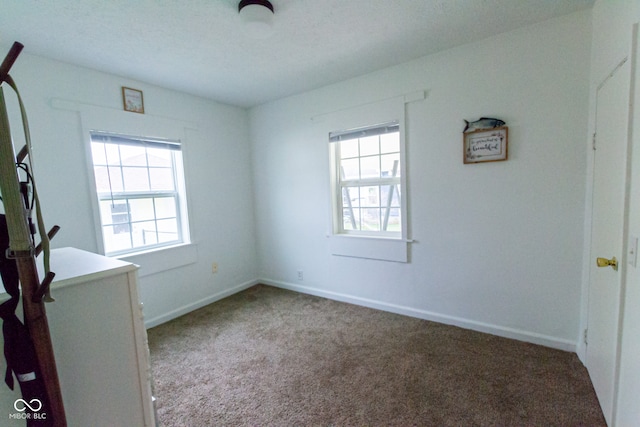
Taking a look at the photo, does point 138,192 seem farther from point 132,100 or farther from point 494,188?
point 494,188

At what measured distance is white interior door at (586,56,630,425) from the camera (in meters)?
1.38

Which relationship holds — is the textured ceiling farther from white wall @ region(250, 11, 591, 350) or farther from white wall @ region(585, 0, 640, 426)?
white wall @ region(585, 0, 640, 426)

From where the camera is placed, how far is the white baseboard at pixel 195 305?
2.86 m

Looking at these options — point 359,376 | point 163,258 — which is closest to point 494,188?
point 359,376

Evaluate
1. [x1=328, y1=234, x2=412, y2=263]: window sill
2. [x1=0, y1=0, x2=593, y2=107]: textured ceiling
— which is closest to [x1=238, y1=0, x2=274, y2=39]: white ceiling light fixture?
[x1=0, y1=0, x2=593, y2=107]: textured ceiling

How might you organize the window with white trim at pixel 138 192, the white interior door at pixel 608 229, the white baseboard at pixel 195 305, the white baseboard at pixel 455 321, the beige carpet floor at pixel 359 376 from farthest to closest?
1. the white baseboard at pixel 195 305
2. the window with white trim at pixel 138 192
3. the white baseboard at pixel 455 321
4. the beige carpet floor at pixel 359 376
5. the white interior door at pixel 608 229

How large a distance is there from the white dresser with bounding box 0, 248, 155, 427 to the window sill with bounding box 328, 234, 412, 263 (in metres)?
2.21

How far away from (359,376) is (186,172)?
2.66 metres

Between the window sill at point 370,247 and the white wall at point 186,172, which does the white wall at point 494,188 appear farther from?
the white wall at point 186,172

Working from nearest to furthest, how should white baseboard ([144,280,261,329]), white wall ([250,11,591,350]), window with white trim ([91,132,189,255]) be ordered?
white wall ([250,11,591,350])
window with white trim ([91,132,189,255])
white baseboard ([144,280,261,329])

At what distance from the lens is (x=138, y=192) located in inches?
111

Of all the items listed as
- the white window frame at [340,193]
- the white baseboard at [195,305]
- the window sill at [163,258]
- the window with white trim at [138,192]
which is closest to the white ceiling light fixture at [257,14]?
the white window frame at [340,193]

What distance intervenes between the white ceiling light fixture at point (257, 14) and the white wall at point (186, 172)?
1.64m

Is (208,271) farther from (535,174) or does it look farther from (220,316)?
(535,174)
